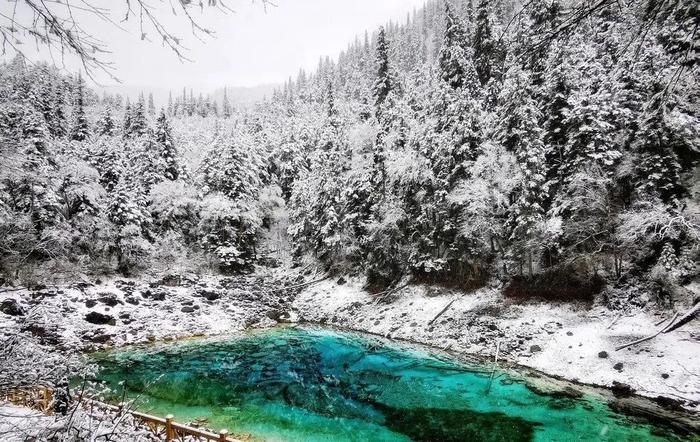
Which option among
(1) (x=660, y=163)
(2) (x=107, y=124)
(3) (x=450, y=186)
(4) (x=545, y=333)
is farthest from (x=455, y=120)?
(2) (x=107, y=124)

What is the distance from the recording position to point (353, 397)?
13516mm

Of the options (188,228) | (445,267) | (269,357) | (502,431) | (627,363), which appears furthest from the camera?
(188,228)

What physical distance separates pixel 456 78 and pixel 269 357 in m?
22.6

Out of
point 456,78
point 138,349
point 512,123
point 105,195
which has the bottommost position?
point 138,349

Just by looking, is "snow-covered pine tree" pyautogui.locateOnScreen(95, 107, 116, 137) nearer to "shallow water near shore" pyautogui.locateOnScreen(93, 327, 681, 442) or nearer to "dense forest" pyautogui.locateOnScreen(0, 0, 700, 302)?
"dense forest" pyautogui.locateOnScreen(0, 0, 700, 302)

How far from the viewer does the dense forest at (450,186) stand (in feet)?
55.7

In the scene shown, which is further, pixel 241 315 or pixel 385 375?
pixel 241 315

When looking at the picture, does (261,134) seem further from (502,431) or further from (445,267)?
(502,431)

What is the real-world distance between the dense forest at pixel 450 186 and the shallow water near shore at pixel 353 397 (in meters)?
6.71

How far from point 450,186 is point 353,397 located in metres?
15.1

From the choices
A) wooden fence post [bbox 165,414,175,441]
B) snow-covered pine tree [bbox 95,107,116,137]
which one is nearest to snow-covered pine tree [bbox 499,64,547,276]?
wooden fence post [bbox 165,414,175,441]

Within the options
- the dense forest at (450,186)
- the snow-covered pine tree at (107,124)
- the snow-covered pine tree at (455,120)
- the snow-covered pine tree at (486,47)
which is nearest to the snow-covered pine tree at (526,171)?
the dense forest at (450,186)

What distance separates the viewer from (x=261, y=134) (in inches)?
2077

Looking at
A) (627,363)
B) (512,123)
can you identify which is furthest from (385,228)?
(627,363)
